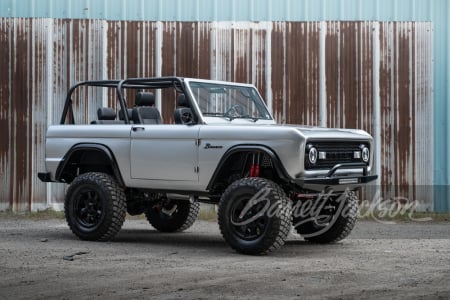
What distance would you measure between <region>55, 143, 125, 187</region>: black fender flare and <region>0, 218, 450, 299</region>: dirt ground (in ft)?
2.80

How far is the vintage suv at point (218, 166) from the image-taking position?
9836 mm

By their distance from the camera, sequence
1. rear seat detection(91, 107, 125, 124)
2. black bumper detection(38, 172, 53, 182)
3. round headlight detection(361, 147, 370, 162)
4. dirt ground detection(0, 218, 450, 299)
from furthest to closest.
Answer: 1. black bumper detection(38, 172, 53, 182)
2. rear seat detection(91, 107, 125, 124)
3. round headlight detection(361, 147, 370, 162)
4. dirt ground detection(0, 218, 450, 299)

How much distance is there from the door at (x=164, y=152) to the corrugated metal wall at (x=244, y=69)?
4788 millimetres

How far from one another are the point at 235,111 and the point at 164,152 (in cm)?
119

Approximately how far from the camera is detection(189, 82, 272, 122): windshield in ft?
36.4

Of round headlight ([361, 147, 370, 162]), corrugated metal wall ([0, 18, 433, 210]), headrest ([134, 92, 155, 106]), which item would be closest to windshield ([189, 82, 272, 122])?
headrest ([134, 92, 155, 106])

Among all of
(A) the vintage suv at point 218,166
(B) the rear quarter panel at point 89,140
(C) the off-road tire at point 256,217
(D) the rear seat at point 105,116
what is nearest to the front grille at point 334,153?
(A) the vintage suv at point 218,166

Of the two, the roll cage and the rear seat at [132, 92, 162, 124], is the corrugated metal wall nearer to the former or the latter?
the roll cage

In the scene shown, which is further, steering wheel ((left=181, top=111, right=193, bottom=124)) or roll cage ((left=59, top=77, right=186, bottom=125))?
roll cage ((left=59, top=77, right=186, bottom=125))

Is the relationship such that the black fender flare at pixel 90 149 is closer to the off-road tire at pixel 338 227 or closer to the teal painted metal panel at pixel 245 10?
the off-road tire at pixel 338 227

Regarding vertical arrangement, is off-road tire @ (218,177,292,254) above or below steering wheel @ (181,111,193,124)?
below

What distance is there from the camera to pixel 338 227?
11211 millimetres

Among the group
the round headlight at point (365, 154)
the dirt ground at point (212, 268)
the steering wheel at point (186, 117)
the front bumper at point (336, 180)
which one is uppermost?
the steering wheel at point (186, 117)

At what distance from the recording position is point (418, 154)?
15789 millimetres
